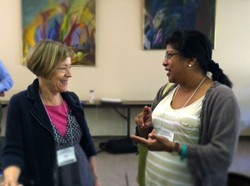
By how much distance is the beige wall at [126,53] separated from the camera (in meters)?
4.97

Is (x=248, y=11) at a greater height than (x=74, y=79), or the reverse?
(x=248, y=11)

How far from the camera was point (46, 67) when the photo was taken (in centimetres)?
155

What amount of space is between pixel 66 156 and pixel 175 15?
12.7ft

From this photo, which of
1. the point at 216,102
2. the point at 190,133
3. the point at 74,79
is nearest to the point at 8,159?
the point at 190,133

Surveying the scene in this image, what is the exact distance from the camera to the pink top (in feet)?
5.25

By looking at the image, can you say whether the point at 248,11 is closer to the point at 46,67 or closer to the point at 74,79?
the point at 74,79

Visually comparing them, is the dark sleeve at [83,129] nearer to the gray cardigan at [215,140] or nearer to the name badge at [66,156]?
the name badge at [66,156]

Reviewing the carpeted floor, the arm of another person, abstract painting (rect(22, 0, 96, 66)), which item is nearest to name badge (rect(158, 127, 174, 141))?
the carpeted floor

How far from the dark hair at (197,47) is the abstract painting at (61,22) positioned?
11.2 feet

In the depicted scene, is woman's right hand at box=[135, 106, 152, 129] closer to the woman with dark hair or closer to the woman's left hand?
the woman with dark hair

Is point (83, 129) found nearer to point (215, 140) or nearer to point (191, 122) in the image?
point (191, 122)

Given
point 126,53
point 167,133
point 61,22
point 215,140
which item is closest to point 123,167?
point 126,53

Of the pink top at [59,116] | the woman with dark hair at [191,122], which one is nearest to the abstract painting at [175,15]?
the woman with dark hair at [191,122]

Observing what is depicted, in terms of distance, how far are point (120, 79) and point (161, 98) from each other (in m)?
3.28
